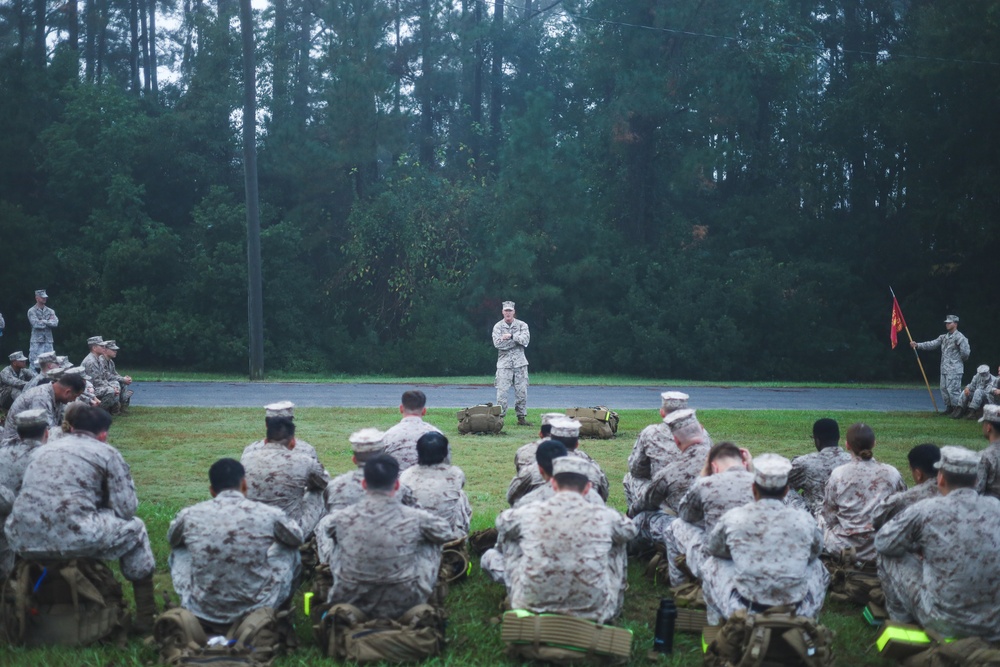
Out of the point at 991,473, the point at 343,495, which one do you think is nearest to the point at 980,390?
the point at 991,473

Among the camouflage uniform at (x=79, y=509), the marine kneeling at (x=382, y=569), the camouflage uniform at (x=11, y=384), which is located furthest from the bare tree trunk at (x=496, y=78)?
the marine kneeling at (x=382, y=569)

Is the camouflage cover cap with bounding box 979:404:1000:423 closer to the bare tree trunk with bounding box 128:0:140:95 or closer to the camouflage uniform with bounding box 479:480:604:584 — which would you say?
the camouflage uniform with bounding box 479:480:604:584

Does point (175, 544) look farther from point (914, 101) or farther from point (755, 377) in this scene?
point (914, 101)

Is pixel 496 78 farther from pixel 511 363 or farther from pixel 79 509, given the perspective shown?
pixel 79 509

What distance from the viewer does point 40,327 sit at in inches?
996

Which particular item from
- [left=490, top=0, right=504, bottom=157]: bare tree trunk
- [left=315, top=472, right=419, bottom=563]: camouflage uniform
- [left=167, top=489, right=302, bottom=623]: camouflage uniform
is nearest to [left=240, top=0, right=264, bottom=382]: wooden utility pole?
[left=490, top=0, right=504, bottom=157]: bare tree trunk

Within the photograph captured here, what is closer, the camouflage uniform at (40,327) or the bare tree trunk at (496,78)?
the camouflage uniform at (40,327)

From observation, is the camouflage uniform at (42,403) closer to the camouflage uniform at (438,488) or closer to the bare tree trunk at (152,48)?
the camouflage uniform at (438,488)

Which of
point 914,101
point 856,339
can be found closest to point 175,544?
point 856,339

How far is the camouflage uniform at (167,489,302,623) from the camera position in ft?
23.5

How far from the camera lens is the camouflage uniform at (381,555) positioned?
727 centimetres

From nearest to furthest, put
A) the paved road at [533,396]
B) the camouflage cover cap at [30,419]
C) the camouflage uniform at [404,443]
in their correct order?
the camouflage cover cap at [30,419] < the camouflage uniform at [404,443] < the paved road at [533,396]

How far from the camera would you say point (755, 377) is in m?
37.7

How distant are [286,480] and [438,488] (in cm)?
129
